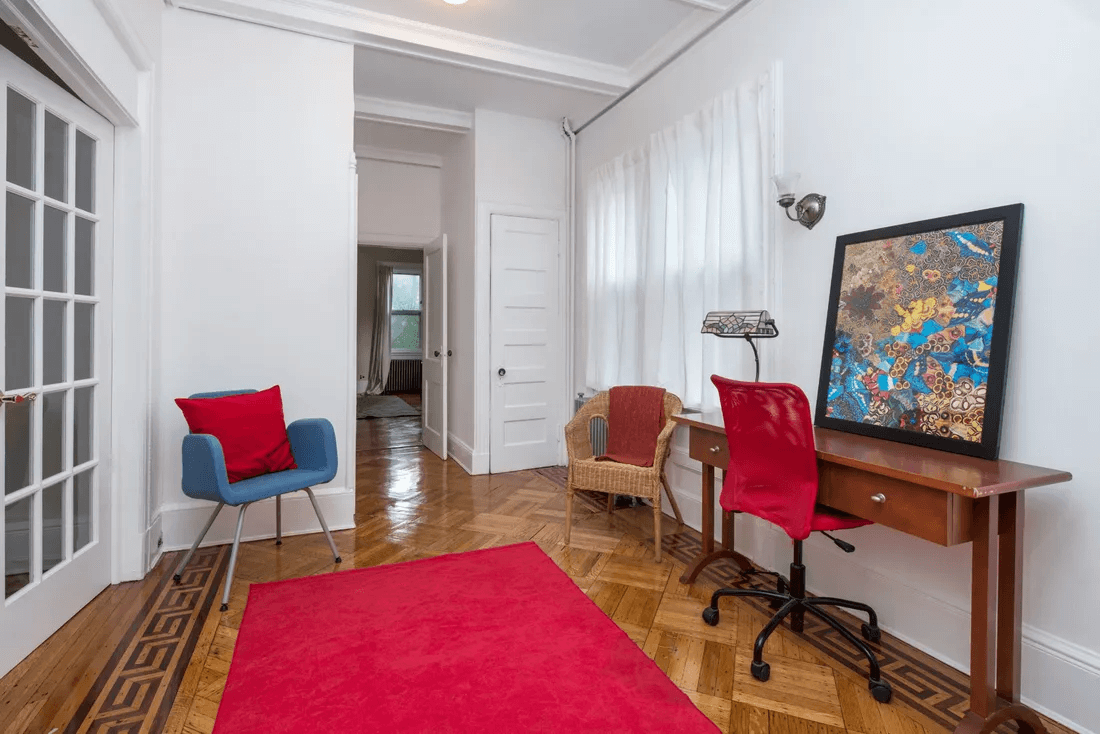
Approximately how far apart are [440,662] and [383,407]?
303 inches

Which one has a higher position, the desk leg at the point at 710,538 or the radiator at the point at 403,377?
the radiator at the point at 403,377

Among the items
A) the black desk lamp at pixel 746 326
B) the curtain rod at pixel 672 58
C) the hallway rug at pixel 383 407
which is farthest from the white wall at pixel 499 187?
the hallway rug at pixel 383 407

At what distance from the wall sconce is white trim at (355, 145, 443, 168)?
4.02 m

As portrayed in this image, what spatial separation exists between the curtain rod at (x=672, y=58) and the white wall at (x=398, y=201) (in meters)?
1.79

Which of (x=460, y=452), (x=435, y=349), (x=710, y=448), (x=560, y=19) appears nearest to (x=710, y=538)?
(x=710, y=448)

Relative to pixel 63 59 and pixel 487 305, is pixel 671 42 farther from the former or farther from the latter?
pixel 63 59

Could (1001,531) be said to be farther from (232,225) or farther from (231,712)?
(232,225)

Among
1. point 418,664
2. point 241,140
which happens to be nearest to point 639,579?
point 418,664

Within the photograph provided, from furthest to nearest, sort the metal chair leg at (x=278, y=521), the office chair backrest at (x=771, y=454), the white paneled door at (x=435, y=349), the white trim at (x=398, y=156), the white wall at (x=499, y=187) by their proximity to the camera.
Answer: the white trim at (x=398, y=156) → the white paneled door at (x=435, y=349) → the white wall at (x=499, y=187) → the metal chair leg at (x=278, y=521) → the office chair backrest at (x=771, y=454)

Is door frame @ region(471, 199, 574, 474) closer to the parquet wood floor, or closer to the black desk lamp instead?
the parquet wood floor

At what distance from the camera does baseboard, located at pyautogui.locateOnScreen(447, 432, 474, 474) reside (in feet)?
16.3

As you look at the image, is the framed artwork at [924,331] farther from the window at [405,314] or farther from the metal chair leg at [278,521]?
the window at [405,314]

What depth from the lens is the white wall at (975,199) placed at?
70.9 inches

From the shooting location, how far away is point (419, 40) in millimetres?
3691
